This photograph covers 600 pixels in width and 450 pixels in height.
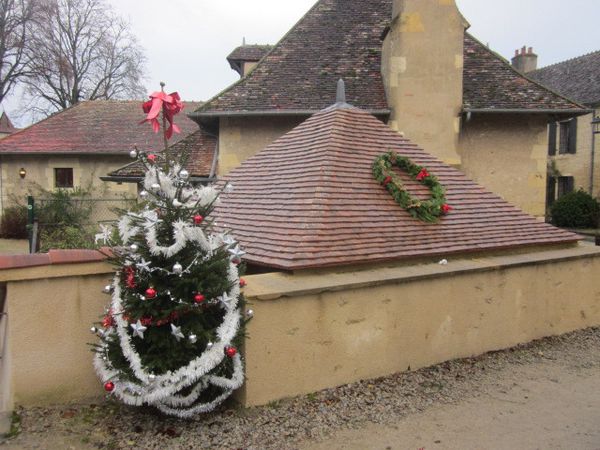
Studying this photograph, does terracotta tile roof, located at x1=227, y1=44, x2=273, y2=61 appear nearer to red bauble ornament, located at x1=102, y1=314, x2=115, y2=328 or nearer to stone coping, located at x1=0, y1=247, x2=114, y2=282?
stone coping, located at x1=0, y1=247, x2=114, y2=282

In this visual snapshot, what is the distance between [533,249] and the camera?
636 centimetres

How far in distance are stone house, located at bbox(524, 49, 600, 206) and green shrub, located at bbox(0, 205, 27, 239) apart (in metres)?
25.2

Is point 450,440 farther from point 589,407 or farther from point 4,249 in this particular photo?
point 4,249

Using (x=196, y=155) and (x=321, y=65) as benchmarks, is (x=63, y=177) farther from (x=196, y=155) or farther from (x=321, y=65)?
(x=321, y=65)

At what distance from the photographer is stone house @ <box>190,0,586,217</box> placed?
10750mm

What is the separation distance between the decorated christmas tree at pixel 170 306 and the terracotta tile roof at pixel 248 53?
1296 cm

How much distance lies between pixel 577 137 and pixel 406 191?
934 inches

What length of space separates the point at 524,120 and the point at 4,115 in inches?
1959

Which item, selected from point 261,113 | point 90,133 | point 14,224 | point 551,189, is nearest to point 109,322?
point 261,113

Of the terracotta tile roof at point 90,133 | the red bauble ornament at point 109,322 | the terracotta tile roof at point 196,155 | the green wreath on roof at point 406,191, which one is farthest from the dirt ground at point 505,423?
the terracotta tile roof at point 90,133

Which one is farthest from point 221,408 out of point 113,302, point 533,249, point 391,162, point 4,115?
point 4,115

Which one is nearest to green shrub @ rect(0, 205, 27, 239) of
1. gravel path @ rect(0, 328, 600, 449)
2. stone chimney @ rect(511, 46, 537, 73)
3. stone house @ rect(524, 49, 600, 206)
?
gravel path @ rect(0, 328, 600, 449)

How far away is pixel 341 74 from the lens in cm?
1148

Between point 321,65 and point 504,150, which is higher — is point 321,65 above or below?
above
